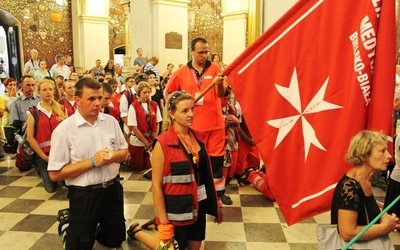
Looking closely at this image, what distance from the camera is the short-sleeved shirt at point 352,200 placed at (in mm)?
2412

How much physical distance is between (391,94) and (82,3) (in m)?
17.0

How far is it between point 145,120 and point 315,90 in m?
4.02

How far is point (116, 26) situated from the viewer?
2191 cm

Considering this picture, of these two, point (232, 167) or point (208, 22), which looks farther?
point (208, 22)

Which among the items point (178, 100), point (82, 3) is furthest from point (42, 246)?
point (82, 3)

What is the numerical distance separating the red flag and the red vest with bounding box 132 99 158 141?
3662mm

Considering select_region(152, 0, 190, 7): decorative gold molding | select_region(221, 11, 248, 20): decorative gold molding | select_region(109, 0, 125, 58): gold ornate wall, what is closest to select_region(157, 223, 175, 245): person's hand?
select_region(152, 0, 190, 7): decorative gold molding

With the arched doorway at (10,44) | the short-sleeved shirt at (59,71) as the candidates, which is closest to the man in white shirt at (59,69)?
the short-sleeved shirt at (59,71)

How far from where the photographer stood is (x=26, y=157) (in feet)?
18.5

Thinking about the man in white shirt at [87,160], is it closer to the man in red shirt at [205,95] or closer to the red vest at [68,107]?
the man in red shirt at [205,95]

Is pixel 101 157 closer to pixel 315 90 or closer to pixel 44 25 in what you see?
pixel 315 90

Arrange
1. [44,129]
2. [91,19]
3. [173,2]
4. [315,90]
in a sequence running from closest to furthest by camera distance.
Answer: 1. [315,90]
2. [44,129]
3. [173,2]
4. [91,19]

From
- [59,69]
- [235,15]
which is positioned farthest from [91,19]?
[235,15]

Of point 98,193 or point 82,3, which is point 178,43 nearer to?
point 82,3
